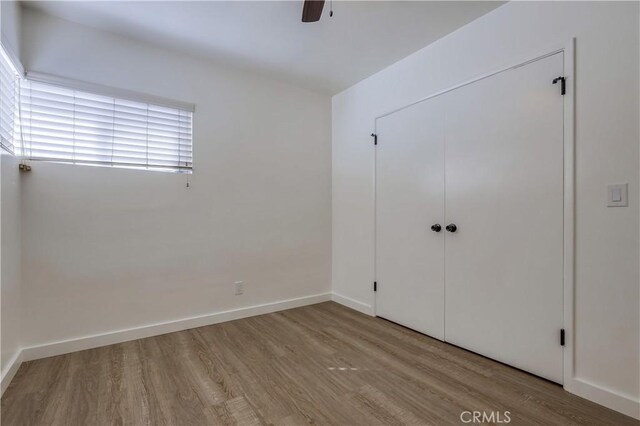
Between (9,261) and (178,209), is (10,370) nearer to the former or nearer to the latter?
(9,261)

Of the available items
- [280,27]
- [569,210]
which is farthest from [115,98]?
[569,210]

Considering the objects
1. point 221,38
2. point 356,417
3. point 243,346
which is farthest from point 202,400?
point 221,38

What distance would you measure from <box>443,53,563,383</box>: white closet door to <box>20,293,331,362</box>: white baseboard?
68.0 inches

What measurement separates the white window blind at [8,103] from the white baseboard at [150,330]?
4.69 feet

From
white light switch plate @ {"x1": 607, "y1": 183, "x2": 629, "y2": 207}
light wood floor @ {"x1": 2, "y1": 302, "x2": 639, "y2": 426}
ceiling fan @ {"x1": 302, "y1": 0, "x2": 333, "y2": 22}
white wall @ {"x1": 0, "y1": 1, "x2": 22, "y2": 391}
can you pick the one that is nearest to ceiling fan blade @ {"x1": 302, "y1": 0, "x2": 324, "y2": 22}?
ceiling fan @ {"x1": 302, "y1": 0, "x2": 333, "y2": 22}

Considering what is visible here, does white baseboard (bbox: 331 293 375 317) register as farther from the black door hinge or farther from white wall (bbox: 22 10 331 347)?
the black door hinge

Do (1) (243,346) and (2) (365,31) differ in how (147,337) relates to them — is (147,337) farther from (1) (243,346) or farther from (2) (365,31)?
(2) (365,31)

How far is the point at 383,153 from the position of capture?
3078 mm

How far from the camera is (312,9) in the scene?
176 cm

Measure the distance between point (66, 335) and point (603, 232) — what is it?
3657 millimetres

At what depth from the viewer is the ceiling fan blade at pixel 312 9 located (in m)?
1.70

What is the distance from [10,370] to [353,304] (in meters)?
2.77

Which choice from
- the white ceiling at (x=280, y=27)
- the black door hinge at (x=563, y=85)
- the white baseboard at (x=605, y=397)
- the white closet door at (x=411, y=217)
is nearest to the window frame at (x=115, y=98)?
the white ceiling at (x=280, y=27)

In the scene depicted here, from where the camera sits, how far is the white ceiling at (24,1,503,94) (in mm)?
2170
